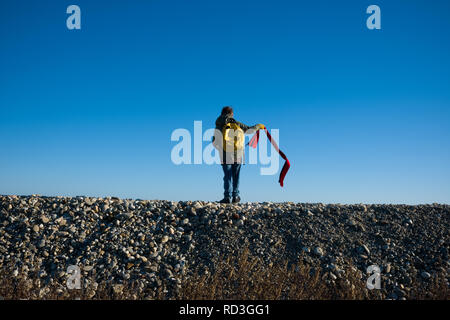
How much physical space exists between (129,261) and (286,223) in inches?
176

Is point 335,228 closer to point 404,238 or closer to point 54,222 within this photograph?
point 404,238

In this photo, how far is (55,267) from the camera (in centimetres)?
802

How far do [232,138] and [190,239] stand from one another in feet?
12.7

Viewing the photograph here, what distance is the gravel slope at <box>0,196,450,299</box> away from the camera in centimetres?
804

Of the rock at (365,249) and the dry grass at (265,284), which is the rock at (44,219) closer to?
the dry grass at (265,284)

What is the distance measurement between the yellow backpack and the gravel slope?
204cm

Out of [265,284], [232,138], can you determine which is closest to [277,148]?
[232,138]

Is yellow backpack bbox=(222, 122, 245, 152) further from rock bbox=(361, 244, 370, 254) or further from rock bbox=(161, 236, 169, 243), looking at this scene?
rock bbox=(361, 244, 370, 254)

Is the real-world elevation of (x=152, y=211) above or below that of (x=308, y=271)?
above

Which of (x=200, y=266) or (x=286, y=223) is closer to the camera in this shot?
(x=200, y=266)

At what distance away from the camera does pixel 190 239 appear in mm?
8992
